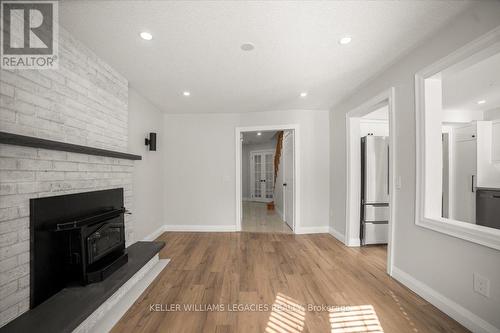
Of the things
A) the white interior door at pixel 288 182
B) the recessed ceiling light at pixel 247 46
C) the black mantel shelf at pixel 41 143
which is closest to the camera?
the black mantel shelf at pixel 41 143

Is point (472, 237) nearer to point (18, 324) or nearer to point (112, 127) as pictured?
point (18, 324)

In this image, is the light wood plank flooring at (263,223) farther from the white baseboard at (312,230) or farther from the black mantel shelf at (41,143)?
the black mantel shelf at (41,143)

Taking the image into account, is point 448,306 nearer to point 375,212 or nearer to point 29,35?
point 375,212

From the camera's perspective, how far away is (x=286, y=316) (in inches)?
62.2

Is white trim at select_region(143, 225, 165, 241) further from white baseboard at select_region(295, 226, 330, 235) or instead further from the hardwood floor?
white baseboard at select_region(295, 226, 330, 235)

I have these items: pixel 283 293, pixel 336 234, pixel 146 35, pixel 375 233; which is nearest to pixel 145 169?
pixel 146 35

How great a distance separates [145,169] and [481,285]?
4.00 metres

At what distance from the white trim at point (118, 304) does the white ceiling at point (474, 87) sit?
141 inches

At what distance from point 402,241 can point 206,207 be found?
3.22 meters

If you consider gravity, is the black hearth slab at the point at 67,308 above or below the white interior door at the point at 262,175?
below

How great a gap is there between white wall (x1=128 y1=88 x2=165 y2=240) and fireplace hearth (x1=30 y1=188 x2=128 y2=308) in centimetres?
104

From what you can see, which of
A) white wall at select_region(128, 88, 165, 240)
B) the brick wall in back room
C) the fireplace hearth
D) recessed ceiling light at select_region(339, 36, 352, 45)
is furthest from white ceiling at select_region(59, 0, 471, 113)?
the fireplace hearth

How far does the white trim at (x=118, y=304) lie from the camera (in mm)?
1424

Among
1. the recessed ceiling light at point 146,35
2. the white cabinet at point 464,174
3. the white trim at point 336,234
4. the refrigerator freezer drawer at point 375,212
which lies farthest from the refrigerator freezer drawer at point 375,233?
the recessed ceiling light at point 146,35
